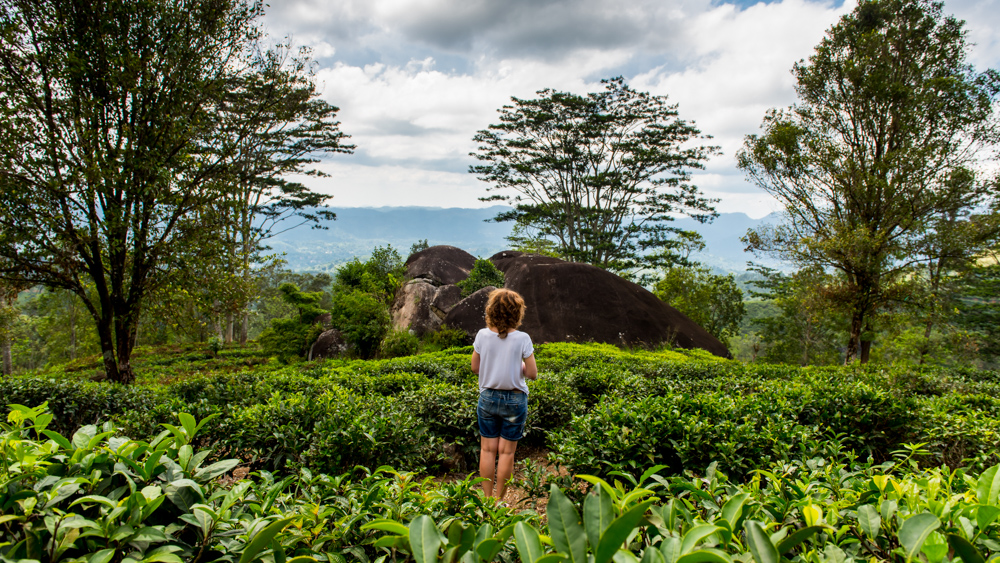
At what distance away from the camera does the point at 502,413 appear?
3.75 metres

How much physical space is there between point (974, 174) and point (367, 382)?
15.4 meters

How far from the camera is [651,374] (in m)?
7.26

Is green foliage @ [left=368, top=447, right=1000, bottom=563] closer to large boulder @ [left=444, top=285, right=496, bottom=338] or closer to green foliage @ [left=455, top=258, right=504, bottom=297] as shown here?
large boulder @ [left=444, top=285, right=496, bottom=338]

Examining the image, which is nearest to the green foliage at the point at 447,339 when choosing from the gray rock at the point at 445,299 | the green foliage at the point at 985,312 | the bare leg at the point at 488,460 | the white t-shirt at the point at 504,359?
the gray rock at the point at 445,299

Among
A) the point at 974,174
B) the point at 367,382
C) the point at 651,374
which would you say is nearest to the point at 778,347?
the point at 974,174

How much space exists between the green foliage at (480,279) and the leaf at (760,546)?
15636mm

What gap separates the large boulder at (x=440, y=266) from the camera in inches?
774

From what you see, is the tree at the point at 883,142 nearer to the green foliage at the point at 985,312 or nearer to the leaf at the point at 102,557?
the green foliage at the point at 985,312

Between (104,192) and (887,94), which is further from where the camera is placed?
(887,94)

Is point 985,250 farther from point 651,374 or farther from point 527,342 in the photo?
point 527,342

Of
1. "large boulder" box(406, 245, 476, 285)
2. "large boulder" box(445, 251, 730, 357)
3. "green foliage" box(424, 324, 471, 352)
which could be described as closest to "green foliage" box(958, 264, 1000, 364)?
"large boulder" box(445, 251, 730, 357)

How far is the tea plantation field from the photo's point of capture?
1.08 meters

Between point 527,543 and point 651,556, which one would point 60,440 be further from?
point 651,556

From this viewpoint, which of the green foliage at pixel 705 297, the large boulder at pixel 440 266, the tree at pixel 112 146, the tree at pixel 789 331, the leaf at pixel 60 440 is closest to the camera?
the leaf at pixel 60 440
